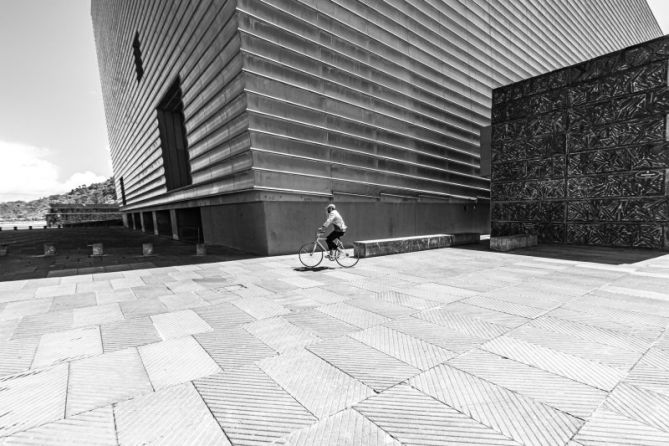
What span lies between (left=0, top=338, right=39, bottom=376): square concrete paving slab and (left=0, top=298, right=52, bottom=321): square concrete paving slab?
1.61m

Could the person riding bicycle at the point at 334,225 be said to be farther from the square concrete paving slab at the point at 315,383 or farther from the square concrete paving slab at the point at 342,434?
the square concrete paving slab at the point at 342,434

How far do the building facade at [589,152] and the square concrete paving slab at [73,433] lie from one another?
58.9 feet

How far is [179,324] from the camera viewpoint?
16.9ft

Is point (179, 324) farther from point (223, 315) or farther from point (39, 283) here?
point (39, 283)

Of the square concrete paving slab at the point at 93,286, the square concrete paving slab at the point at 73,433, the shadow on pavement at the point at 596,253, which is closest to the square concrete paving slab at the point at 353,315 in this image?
the square concrete paving slab at the point at 73,433

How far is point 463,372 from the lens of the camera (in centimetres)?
346

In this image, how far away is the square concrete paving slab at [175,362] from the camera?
11.4 feet

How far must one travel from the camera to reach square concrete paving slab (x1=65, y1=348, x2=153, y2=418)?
3.05m

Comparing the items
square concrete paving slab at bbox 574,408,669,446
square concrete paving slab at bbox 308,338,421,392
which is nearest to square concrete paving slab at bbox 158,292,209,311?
square concrete paving slab at bbox 308,338,421,392

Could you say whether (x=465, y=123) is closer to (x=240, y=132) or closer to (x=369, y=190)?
(x=369, y=190)

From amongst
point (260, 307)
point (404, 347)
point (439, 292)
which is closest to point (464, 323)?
point (404, 347)

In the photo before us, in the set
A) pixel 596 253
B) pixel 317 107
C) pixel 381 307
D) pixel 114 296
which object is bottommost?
pixel 596 253

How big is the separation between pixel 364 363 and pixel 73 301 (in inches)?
263

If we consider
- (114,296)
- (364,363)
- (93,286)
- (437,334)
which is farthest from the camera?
(93,286)
